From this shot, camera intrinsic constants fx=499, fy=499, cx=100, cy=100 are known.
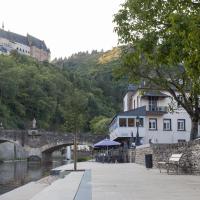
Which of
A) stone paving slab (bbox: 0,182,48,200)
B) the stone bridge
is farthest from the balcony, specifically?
stone paving slab (bbox: 0,182,48,200)

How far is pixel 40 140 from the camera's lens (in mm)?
88875

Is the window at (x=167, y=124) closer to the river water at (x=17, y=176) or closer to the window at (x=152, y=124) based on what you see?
the window at (x=152, y=124)

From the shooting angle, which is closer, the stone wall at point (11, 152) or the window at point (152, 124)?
the window at point (152, 124)

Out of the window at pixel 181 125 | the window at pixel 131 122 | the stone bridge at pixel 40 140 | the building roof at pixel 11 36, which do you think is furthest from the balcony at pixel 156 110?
the building roof at pixel 11 36

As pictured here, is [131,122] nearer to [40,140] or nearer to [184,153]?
[40,140]

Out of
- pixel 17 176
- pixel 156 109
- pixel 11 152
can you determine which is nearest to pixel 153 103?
pixel 156 109

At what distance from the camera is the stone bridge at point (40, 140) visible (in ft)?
285

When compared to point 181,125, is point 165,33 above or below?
above

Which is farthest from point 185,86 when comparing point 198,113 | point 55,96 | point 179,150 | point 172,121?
point 55,96

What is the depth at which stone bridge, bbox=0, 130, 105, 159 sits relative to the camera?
3420 inches

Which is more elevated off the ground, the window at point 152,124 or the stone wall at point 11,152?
the window at point 152,124

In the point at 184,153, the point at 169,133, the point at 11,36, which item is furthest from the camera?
the point at 11,36

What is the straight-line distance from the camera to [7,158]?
A: 299 feet

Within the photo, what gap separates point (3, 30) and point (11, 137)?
11264 cm
